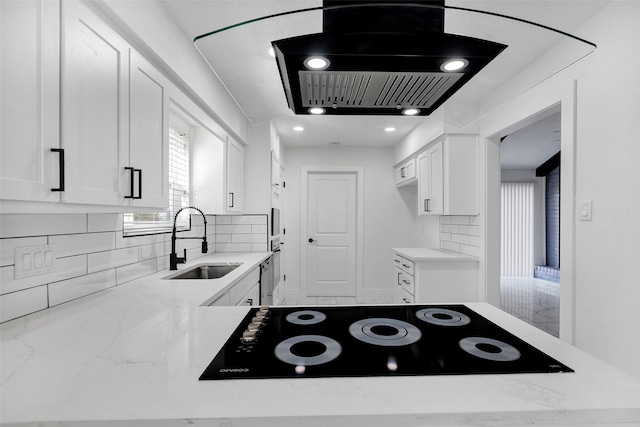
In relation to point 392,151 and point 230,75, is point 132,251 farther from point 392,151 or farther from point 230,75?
point 392,151

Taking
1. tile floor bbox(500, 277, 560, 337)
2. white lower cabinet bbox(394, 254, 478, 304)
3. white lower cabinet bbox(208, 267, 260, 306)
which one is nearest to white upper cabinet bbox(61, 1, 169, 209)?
white lower cabinet bbox(208, 267, 260, 306)

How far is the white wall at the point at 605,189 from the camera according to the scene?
1567 mm

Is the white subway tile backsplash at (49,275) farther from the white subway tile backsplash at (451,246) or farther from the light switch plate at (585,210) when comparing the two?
the white subway tile backsplash at (451,246)

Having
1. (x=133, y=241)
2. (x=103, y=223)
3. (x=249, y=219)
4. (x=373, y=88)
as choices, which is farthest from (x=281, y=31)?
(x=249, y=219)

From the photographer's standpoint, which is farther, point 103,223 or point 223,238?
point 223,238

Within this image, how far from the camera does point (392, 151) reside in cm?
498

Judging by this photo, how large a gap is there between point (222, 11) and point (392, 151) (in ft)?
12.1

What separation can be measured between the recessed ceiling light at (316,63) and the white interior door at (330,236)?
13.2 feet

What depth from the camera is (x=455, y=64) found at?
A: 36.9 inches

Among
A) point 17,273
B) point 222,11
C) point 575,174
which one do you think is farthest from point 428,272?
point 17,273

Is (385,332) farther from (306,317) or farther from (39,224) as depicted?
(39,224)

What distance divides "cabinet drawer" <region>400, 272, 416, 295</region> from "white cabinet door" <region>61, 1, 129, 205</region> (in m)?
2.68

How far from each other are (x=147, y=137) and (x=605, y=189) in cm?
246

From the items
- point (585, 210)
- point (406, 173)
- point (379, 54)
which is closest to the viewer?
point (379, 54)
